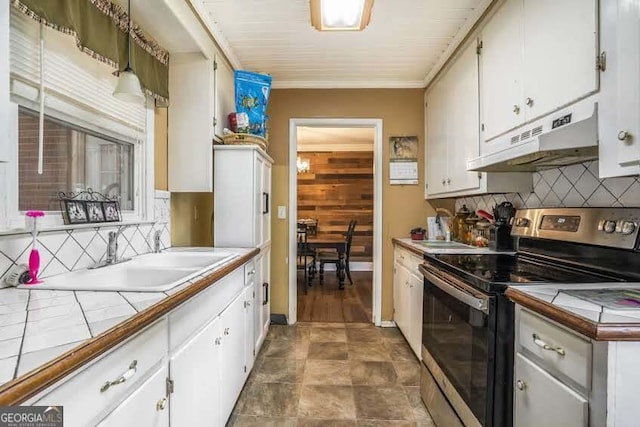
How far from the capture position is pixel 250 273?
2.35 metres

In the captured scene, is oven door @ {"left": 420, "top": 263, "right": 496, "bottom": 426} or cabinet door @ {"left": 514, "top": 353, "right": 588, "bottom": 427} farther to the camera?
oven door @ {"left": 420, "top": 263, "right": 496, "bottom": 426}

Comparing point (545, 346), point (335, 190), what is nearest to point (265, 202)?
point (545, 346)

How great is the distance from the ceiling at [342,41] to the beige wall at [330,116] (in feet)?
0.36

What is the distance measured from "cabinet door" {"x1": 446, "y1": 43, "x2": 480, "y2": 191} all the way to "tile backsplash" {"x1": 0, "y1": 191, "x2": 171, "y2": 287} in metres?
2.12

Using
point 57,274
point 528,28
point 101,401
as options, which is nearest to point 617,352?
point 101,401

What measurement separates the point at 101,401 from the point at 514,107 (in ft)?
6.82

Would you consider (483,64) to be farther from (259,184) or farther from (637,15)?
(259,184)

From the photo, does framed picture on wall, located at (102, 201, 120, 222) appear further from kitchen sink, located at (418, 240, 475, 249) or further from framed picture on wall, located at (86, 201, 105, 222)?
kitchen sink, located at (418, 240, 475, 249)

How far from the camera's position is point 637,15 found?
104 cm

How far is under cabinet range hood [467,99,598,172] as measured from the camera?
127 cm

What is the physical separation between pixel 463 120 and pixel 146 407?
248 centimetres

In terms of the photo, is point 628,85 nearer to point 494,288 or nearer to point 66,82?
point 494,288

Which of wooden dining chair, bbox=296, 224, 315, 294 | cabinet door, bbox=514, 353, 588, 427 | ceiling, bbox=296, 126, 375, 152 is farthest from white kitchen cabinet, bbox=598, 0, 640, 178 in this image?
ceiling, bbox=296, 126, 375, 152

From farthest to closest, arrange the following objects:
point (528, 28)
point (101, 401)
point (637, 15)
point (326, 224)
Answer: point (326, 224), point (528, 28), point (637, 15), point (101, 401)
